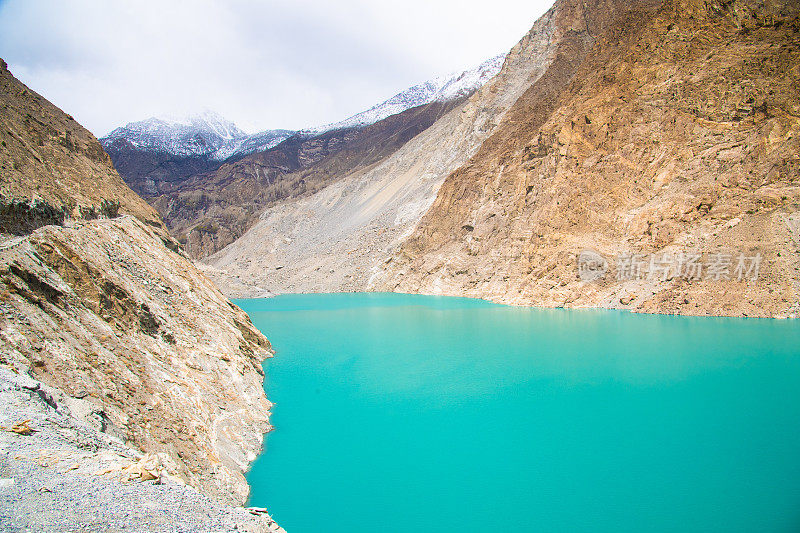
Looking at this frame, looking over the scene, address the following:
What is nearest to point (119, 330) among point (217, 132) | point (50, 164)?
point (50, 164)

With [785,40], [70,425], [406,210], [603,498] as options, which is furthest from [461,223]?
[70,425]

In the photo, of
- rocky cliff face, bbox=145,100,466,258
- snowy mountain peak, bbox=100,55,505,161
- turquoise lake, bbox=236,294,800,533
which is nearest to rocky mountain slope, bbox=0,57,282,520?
turquoise lake, bbox=236,294,800,533

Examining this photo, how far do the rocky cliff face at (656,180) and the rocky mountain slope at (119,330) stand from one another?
81.6 feet

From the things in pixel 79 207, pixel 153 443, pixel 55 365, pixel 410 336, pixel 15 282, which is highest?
pixel 79 207

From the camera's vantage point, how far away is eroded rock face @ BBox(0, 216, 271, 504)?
845cm

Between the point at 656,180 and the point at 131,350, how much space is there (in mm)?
33875

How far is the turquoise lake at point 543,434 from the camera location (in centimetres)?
856

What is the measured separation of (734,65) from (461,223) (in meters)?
25.0

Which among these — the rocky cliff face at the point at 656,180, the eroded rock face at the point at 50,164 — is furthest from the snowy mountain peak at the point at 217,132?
the eroded rock face at the point at 50,164

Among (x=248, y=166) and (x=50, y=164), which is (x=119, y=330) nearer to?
(x=50, y=164)

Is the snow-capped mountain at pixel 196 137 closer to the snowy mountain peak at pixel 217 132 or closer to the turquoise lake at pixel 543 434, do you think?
the snowy mountain peak at pixel 217 132

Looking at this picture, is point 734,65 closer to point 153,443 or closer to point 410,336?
point 410,336

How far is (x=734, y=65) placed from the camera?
31188mm

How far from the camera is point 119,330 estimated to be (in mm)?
11148
